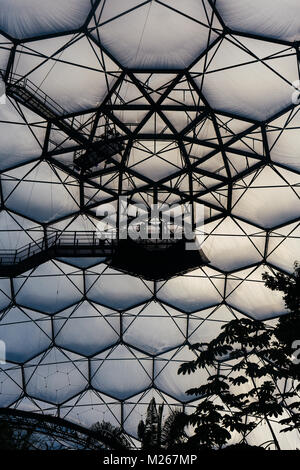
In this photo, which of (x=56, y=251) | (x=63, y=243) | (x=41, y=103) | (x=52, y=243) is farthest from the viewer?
(x=52, y=243)

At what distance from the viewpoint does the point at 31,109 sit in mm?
22484

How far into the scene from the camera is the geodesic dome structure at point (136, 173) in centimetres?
2008

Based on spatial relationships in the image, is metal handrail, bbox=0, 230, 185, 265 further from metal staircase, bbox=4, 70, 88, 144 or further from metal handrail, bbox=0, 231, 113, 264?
metal staircase, bbox=4, 70, 88, 144

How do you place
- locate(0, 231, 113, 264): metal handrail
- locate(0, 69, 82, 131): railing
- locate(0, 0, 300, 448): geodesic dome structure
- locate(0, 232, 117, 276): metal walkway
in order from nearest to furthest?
locate(0, 0, 300, 448): geodesic dome structure < locate(0, 69, 82, 131): railing < locate(0, 232, 117, 276): metal walkway < locate(0, 231, 113, 264): metal handrail

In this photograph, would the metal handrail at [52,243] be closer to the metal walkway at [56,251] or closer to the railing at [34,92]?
Result: the metal walkway at [56,251]

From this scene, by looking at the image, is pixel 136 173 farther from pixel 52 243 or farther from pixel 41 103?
pixel 41 103

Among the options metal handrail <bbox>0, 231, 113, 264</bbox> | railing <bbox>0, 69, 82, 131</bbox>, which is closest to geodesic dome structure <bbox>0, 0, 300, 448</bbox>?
railing <bbox>0, 69, 82, 131</bbox>

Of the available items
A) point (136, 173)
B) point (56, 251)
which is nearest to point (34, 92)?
point (136, 173)

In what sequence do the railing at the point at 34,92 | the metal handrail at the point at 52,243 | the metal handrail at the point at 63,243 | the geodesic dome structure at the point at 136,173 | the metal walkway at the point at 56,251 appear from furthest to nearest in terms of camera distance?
the metal handrail at the point at 52,243, the metal handrail at the point at 63,243, the metal walkway at the point at 56,251, the railing at the point at 34,92, the geodesic dome structure at the point at 136,173

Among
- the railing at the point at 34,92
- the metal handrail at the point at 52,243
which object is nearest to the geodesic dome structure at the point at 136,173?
the railing at the point at 34,92

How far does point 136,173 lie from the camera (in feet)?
91.1

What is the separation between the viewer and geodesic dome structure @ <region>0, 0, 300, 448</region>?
20.1 m

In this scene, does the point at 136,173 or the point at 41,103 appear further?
the point at 136,173
